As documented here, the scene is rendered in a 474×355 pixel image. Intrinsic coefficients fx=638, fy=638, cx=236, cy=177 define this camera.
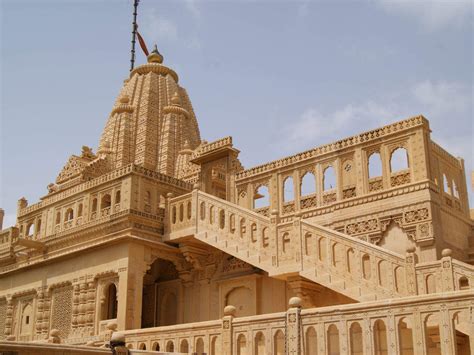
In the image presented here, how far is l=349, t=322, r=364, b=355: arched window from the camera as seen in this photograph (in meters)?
10.0

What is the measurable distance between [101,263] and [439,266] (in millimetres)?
11236

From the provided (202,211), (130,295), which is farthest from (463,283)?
(130,295)

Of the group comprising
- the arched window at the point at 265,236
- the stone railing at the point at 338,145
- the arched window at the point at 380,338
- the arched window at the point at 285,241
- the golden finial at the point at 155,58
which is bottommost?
the arched window at the point at 380,338

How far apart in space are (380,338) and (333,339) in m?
1.63

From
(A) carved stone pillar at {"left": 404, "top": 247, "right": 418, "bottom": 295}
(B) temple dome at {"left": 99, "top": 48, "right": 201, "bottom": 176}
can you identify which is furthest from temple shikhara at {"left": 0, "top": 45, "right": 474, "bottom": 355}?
(B) temple dome at {"left": 99, "top": 48, "right": 201, "bottom": 176}

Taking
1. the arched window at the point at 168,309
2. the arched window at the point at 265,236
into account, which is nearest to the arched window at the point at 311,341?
the arched window at the point at 265,236

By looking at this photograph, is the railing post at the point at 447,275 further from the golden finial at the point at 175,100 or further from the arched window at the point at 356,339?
the golden finial at the point at 175,100

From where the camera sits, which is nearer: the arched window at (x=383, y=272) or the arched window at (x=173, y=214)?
the arched window at (x=383, y=272)

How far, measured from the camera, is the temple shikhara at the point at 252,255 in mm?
11344

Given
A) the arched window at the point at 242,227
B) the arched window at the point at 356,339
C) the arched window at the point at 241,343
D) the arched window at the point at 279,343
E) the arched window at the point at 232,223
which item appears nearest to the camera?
the arched window at the point at 356,339

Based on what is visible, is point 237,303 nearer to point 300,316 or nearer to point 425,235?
point 425,235

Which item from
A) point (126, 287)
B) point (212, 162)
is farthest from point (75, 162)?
point (126, 287)

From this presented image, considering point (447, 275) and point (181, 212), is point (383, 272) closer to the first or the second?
Answer: point (447, 275)

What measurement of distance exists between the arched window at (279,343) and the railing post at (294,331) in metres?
0.32
